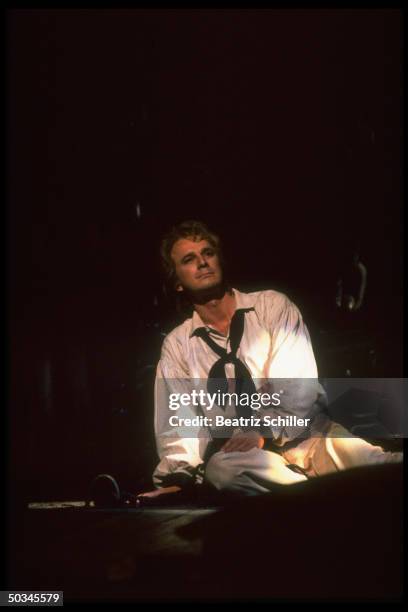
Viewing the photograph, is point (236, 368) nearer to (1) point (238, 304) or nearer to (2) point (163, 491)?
(1) point (238, 304)

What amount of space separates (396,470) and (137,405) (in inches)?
52.7

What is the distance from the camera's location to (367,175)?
309 centimetres

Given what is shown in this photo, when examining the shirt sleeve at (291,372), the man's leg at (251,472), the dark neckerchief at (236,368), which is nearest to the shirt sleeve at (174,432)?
the dark neckerchief at (236,368)

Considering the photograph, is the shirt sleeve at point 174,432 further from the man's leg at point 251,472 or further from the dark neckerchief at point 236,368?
the man's leg at point 251,472

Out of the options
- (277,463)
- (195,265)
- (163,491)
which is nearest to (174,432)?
(163,491)

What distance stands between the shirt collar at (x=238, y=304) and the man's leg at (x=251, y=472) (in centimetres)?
62

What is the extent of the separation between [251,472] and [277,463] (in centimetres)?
11

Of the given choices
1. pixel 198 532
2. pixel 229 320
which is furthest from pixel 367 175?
pixel 198 532

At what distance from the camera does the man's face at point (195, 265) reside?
2828 mm

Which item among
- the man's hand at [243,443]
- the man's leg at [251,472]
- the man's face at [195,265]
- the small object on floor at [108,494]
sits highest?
the man's face at [195,265]

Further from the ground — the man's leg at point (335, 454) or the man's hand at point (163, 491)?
the man's leg at point (335, 454)

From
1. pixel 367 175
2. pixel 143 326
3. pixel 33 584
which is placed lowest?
pixel 33 584

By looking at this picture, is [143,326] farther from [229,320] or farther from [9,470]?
[9,470]

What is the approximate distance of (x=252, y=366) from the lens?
2.68 meters
